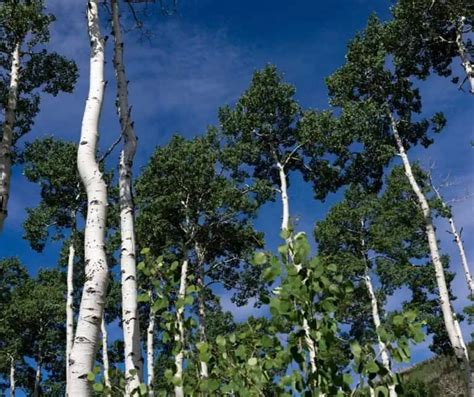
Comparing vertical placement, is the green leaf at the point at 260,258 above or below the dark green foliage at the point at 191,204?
below

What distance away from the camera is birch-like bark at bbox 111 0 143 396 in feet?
17.6

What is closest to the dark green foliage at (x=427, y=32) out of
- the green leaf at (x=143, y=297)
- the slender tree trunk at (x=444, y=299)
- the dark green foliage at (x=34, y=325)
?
the slender tree trunk at (x=444, y=299)

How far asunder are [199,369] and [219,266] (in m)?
20.9

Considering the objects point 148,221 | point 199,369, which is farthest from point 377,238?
point 199,369

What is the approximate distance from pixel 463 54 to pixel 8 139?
1226 cm

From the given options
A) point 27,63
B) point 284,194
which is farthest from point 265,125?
point 27,63

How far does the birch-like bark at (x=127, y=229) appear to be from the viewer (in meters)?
5.35

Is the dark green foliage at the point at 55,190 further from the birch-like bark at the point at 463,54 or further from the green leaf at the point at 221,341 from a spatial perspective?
the green leaf at the point at 221,341

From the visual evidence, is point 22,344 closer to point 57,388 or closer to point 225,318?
point 57,388

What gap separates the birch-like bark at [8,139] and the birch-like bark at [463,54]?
11803 millimetres

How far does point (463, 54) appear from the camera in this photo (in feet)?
49.7

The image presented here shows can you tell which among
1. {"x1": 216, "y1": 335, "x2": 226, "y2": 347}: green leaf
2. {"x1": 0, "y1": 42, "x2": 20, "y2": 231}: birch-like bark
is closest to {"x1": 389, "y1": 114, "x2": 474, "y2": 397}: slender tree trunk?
{"x1": 0, "y1": 42, "x2": 20, "y2": 231}: birch-like bark

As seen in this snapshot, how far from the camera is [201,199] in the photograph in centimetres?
2192

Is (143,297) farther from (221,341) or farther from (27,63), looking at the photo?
(27,63)
